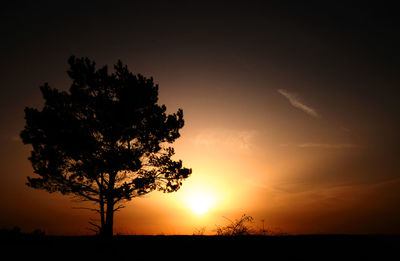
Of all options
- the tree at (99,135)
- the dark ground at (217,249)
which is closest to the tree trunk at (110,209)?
the tree at (99,135)

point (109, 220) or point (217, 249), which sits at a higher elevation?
point (109, 220)

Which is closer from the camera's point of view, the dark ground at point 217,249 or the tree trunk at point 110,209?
the dark ground at point 217,249

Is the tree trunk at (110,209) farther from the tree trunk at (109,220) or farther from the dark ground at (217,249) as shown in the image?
the dark ground at (217,249)

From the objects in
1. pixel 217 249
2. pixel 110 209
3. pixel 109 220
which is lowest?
pixel 217 249

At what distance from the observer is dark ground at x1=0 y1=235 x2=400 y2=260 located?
516 centimetres

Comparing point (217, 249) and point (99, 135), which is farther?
point (99, 135)

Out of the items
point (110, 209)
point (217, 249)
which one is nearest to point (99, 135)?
point (110, 209)

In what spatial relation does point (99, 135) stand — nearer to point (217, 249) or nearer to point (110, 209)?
point (110, 209)

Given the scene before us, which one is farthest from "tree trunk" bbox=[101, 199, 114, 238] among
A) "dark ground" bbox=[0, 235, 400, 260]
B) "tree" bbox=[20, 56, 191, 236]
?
"dark ground" bbox=[0, 235, 400, 260]

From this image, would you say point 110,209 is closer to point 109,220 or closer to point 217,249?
point 109,220

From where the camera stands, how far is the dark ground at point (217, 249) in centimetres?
516

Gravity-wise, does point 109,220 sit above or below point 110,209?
below

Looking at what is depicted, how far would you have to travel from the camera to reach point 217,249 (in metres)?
5.73

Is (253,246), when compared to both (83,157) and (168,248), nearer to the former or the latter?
(168,248)
